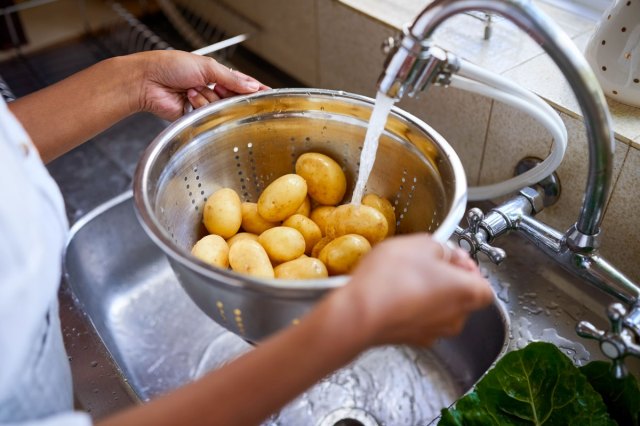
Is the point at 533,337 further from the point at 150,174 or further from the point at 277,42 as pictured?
the point at 277,42

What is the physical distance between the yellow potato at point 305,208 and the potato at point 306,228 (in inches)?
0.8

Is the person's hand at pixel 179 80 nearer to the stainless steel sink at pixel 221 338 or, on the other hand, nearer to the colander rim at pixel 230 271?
the colander rim at pixel 230 271

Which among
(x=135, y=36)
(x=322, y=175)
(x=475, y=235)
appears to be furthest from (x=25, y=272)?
(x=135, y=36)

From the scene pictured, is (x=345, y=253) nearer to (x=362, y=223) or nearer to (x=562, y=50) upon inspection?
(x=362, y=223)

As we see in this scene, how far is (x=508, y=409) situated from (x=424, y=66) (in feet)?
1.26

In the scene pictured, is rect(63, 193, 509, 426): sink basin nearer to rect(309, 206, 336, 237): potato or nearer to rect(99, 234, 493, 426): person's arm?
rect(309, 206, 336, 237): potato

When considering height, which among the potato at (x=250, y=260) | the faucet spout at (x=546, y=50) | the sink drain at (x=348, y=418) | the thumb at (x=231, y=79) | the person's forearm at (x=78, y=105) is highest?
the faucet spout at (x=546, y=50)

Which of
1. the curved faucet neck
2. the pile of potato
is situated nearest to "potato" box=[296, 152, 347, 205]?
the pile of potato

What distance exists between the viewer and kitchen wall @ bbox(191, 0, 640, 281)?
0.72m

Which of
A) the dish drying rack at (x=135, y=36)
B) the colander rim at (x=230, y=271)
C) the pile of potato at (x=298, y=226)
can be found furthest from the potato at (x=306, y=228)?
the dish drying rack at (x=135, y=36)

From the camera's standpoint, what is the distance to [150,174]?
558mm

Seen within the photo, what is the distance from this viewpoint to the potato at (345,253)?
0.56 m

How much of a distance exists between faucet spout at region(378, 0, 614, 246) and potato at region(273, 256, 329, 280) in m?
0.18

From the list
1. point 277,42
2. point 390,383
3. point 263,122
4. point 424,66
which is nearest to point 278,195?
point 263,122
